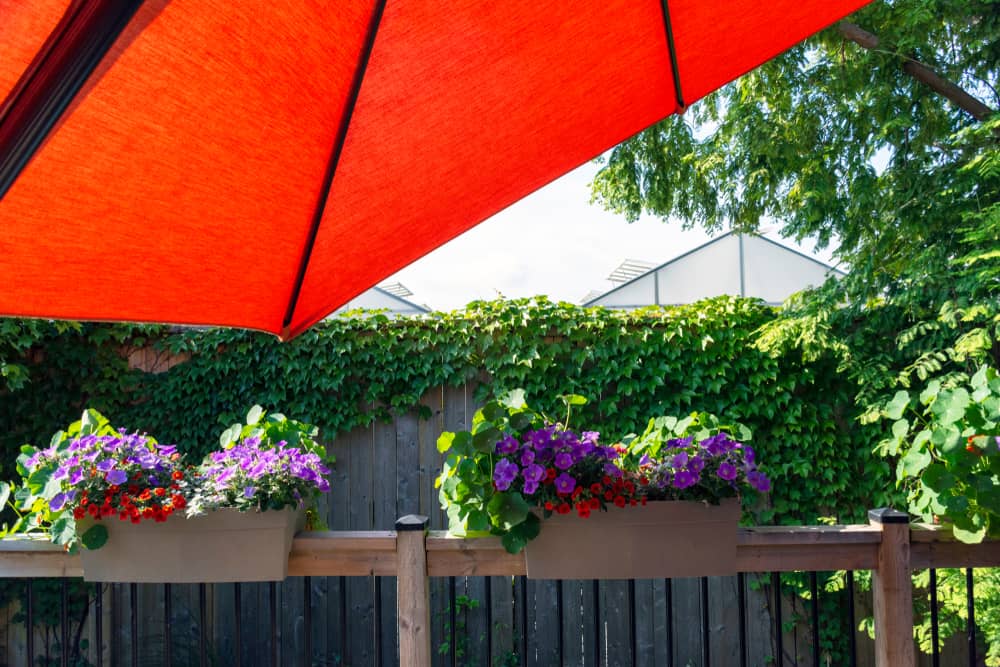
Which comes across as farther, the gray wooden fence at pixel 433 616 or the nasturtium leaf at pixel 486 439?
the gray wooden fence at pixel 433 616

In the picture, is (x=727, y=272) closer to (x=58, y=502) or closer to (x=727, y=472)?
(x=727, y=472)

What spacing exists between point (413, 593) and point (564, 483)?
0.43m

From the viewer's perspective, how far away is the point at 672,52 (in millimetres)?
1074

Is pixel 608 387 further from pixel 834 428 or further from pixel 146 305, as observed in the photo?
pixel 146 305

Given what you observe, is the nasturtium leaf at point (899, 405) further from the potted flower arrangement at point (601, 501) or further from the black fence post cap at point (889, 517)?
the potted flower arrangement at point (601, 501)

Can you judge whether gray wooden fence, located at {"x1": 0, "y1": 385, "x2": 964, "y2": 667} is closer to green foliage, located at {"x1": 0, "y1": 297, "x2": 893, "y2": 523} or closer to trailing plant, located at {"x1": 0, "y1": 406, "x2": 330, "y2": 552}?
green foliage, located at {"x1": 0, "y1": 297, "x2": 893, "y2": 523}

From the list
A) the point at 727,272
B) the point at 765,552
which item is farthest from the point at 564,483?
the point at 727,272

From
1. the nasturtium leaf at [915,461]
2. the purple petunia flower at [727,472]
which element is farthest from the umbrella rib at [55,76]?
the nasturtium leaf at [915,461]

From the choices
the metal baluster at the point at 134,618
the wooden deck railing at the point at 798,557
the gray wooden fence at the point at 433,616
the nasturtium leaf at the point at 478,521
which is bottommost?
the gray wooden fence at the point at 433,616

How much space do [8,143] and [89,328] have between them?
3.59 metres

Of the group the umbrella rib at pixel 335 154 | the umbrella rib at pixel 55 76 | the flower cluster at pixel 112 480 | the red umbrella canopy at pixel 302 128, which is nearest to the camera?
the umbrella rib at pixel 55 76

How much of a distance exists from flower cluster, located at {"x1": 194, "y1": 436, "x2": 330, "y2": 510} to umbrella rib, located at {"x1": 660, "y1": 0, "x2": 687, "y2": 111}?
1.09 m

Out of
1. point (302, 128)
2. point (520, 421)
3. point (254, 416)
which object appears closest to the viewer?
point (302, 128)

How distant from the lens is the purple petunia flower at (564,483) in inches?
60.1
